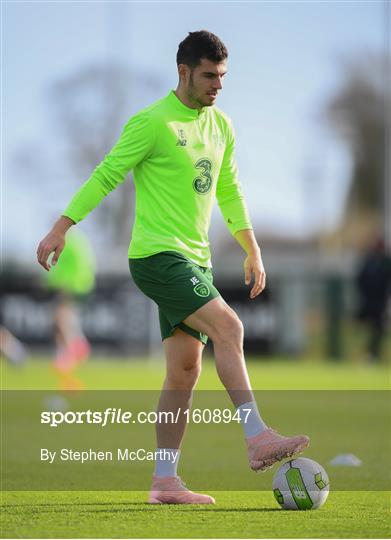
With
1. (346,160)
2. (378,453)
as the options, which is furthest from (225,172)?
(346,160)

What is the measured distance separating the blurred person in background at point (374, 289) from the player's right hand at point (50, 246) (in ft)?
61.0

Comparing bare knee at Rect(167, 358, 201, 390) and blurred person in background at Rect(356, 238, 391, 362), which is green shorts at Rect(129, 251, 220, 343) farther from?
blurred person in background at Rect(356, 238, 391, 362)

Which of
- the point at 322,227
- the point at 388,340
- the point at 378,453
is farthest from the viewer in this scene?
the point at 322,227

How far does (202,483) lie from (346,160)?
43741 millimetres

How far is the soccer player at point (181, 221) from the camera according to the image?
6.39m

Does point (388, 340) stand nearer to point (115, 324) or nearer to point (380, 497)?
point (115, 324)

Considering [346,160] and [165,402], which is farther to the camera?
[346,160]

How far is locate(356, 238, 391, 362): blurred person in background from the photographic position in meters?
24.5

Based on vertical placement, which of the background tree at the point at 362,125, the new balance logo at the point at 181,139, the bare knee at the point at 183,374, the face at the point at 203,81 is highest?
the face at the point at 203,81

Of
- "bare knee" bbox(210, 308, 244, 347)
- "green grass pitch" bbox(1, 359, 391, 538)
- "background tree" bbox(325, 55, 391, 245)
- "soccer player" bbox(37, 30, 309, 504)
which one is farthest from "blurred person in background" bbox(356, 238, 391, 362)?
"background tree" bbox(325, 55, 391, 245)

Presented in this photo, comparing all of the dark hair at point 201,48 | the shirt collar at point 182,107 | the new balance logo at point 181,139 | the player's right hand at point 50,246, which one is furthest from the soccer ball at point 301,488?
the dark hair at point 201,48

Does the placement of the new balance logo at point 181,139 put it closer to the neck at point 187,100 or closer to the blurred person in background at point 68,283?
the neck at point 187,100

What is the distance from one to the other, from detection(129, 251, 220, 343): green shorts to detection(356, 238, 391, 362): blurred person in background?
18.0 meters

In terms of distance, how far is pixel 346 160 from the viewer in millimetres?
50625
